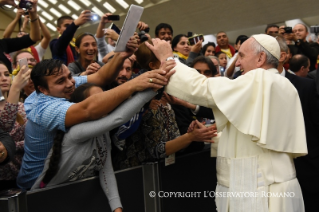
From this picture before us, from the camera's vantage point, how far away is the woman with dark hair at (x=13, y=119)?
90.5 inches

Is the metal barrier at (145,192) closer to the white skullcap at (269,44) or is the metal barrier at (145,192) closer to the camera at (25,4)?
the white skullcap at (269,44)

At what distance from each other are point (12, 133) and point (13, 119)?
472mm

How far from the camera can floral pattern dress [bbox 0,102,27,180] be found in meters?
2.29

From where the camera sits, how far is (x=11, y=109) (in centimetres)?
232

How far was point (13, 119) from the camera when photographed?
7.62 ft

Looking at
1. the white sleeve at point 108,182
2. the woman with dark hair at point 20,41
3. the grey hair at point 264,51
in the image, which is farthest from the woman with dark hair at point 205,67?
the woman with dark hair at point 20,41

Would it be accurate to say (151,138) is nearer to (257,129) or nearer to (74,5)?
(257,129)

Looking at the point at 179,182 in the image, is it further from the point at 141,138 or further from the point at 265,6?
the point at 265,6

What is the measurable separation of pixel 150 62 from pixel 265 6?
10.6m

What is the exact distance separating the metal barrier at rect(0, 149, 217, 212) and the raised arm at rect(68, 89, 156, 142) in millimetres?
381

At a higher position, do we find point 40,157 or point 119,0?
point 119,0

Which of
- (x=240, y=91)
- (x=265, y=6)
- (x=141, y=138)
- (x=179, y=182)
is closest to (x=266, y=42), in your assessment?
(x=240, y=91)

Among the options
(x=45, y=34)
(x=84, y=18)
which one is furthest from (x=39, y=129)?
(x=45, y=34)

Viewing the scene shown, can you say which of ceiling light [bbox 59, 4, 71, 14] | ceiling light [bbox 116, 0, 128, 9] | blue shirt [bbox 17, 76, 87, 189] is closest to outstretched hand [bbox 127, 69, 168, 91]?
blue shirt [bbox 17, 76, 87, 189]
